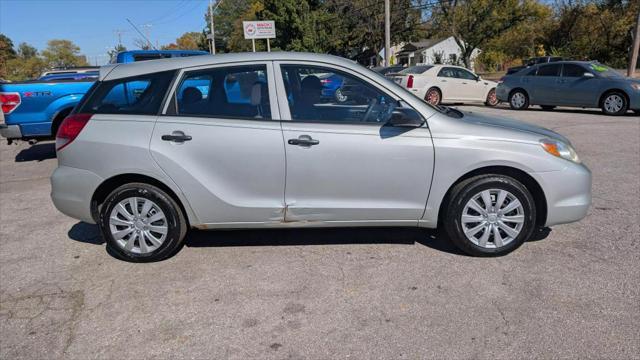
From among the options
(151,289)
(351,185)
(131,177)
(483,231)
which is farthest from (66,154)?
(483,231)

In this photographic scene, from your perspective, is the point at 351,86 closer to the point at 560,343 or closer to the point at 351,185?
the point at 351,185

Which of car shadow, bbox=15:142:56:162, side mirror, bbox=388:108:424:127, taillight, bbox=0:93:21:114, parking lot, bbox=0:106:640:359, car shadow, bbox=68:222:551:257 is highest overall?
taillight, bbox=0:93:21:114

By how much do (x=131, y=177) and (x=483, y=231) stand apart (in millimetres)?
3018

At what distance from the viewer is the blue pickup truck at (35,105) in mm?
8125

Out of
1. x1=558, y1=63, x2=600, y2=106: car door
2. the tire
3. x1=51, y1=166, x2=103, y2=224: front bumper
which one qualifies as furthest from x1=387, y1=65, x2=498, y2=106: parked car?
x1=51, y1=166, x2=103, y2=224: front bumper

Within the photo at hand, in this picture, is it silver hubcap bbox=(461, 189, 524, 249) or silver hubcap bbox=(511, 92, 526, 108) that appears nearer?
silver hubcap bbox=(461, 189, 524, 249)

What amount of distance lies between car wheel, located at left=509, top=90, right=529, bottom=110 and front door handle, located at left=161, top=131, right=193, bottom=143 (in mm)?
13963

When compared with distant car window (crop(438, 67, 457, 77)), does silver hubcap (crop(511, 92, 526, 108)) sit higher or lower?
lower

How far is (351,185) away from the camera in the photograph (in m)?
3.99

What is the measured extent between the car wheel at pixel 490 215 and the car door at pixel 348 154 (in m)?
0.30

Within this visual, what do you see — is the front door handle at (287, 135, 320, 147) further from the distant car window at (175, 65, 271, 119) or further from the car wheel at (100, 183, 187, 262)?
the car wheel at (100, 183, 187, 262)

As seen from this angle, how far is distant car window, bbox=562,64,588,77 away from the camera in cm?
1397

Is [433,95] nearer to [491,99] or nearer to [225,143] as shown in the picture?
[491,99]

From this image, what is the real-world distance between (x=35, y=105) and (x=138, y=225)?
5.52 m
